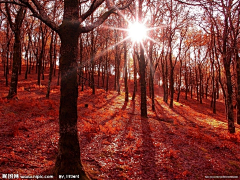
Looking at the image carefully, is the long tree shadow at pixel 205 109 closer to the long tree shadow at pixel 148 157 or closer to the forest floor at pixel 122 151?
the forest floor at pixel 122 151

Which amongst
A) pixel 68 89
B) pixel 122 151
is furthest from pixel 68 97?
pixel 122 151

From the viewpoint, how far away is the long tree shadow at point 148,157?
5118 millimetres

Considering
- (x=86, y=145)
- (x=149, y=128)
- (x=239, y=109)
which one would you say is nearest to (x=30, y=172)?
(x=86, y=145)

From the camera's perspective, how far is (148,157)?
240 inches

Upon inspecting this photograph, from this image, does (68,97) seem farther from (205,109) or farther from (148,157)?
(205,109)

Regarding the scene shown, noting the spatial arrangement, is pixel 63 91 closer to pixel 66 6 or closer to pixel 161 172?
pixel 66 6

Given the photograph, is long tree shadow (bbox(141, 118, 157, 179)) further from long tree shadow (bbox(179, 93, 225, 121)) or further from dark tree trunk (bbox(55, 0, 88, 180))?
long tree shadow (bbox(179, 93, 225, 121))

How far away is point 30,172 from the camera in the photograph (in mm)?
4234

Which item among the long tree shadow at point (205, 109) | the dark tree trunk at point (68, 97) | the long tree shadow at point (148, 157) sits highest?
the dark tree trunk at point (68, 97)

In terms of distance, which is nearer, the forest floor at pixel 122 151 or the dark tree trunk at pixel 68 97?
the dark tree trunk at pixel 68 97

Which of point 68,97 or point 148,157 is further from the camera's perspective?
point 148,157

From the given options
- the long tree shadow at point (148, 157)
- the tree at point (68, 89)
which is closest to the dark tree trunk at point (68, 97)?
the tree at point (68, 89)

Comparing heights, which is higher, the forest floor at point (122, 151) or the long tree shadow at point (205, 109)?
the forest floor at point (122, 151)

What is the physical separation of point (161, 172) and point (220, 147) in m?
4.25
